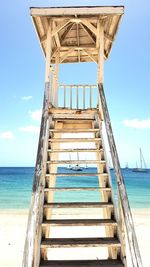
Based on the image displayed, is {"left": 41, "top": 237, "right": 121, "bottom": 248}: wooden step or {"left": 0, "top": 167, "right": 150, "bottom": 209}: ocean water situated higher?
{"left": 0, "top": 167, "right": 150, "bottom": 209}: ocean water

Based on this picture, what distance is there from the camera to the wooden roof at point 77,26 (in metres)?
5.93

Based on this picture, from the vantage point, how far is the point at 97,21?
265 inches

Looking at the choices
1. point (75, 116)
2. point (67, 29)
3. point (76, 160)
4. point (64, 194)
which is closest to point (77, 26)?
point (67, 29)

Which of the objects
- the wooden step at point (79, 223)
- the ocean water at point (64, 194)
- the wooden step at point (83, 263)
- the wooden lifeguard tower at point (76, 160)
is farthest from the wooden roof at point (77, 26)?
the wooden step at point (83, 263)

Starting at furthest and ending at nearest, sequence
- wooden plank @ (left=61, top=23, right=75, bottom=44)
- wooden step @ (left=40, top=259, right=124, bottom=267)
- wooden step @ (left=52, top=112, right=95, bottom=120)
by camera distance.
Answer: wooden plank @ (left=61, top=23, right=75, bottom=44), wooden step @ (left=52, top=112, right=95, bottom=120), wooden step @ (left=40, top=259, right=124, bottom=267)

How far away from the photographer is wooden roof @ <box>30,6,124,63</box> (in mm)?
5934

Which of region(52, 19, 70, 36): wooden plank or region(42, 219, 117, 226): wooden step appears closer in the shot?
region(42, 219, 117, 226): wooden step

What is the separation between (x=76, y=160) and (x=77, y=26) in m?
4.10

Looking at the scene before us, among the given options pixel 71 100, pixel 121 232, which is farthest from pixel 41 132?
pixel 71 100

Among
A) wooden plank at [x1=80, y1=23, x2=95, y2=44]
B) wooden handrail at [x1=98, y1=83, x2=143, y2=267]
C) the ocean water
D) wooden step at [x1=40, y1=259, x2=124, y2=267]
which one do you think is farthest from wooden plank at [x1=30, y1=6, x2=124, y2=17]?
wooden step at [x1=40, y1=259, x2=124, y2=267]

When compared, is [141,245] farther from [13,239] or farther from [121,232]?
[121,232]

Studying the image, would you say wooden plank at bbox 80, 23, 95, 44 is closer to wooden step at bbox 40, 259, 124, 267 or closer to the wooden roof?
the wooden roof

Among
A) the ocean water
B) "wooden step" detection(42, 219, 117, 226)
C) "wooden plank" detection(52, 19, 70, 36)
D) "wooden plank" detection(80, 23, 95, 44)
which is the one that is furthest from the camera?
the ocean water

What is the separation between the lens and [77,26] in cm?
740
